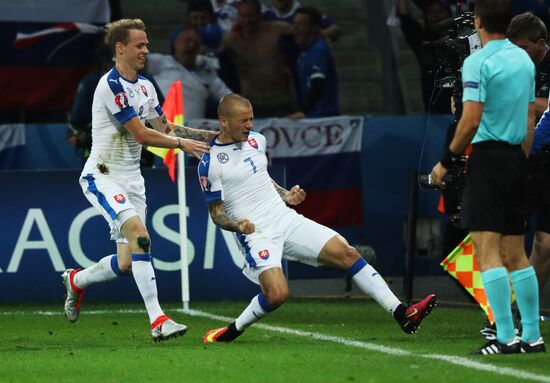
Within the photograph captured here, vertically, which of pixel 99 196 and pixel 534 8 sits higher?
pixel 534 8

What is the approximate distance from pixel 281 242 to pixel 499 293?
1.97 m

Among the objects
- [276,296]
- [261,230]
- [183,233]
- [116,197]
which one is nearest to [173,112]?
[183,233]

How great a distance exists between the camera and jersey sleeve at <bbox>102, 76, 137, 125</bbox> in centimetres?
1064

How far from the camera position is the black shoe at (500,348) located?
8.73 meters

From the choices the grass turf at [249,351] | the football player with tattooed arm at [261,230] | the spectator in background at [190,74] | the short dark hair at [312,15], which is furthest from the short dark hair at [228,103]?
the short dark hair at [312,15]

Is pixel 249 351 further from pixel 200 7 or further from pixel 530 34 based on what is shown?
pixel 200 7

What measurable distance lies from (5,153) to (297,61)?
3.87 m

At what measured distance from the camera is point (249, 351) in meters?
9.46

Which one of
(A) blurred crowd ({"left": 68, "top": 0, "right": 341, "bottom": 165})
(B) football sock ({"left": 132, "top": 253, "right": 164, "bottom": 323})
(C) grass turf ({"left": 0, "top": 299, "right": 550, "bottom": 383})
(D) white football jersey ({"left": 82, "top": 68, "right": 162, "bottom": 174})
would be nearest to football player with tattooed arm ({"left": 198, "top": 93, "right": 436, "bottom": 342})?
(C) grass turf ({"left": 0, "top": 299, "right": 550, "bottom": 383})

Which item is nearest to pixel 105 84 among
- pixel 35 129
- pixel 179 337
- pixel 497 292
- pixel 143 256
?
pixel 143 256

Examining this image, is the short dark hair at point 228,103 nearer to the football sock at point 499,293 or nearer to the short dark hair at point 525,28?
the short dark hair at point 525,28

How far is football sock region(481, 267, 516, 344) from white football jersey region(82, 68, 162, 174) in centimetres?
335

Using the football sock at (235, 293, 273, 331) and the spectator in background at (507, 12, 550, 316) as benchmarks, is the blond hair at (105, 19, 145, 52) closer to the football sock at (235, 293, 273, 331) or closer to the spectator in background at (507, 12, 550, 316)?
the football sock at (235, 293, 273, 331)

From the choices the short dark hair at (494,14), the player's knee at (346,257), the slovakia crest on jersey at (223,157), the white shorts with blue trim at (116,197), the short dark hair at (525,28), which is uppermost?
the short dark hair at (494,14)
